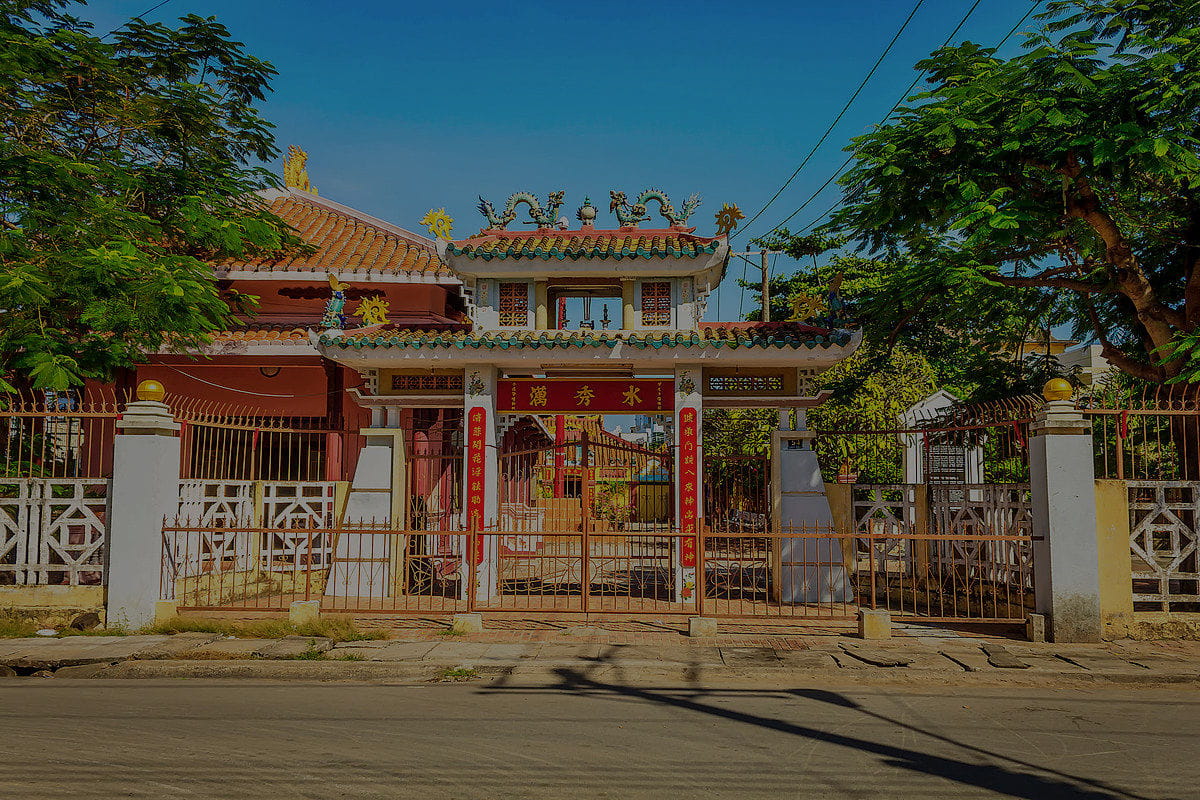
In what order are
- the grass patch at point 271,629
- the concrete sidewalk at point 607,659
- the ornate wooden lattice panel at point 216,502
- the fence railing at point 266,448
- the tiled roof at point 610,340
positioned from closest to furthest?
1. the concrete sidewalk at point 607,659
2. the grass patch at point 271,629
3. the ornate wooden lattice panel at point 216,502
4. the tiled roof at point 610,340
5. the fence railing at point 266,448

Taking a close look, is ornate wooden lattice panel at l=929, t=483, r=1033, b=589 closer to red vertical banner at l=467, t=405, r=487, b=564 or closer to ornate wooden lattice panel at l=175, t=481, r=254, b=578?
red vertical banner at l=467, t=405, r=487, b=564

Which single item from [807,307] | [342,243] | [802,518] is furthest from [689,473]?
[342,243]

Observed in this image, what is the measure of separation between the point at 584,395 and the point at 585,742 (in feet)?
22.8

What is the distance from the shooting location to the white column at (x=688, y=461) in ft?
37.2

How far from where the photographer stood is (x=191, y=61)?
13172 mm

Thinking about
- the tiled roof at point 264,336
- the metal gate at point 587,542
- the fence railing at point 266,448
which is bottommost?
the metal gate at point 587,542

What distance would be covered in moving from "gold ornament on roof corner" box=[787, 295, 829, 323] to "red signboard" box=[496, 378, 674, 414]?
2219 mm

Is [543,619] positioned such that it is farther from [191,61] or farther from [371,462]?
[191,61]

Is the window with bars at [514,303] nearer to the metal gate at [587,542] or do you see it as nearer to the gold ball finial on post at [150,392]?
the metal gate at [587,542]

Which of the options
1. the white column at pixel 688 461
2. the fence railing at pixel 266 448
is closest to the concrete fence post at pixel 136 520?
the fence railing at pixel 266 448

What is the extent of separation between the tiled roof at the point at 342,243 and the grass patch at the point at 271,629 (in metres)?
6.75

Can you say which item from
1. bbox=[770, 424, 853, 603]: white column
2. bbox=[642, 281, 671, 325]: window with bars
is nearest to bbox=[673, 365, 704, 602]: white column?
bbox=[642, 281, 671, 325]: window with bars

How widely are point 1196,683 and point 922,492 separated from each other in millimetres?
5303

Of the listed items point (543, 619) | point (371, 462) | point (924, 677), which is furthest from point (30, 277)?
point (924, 677)
